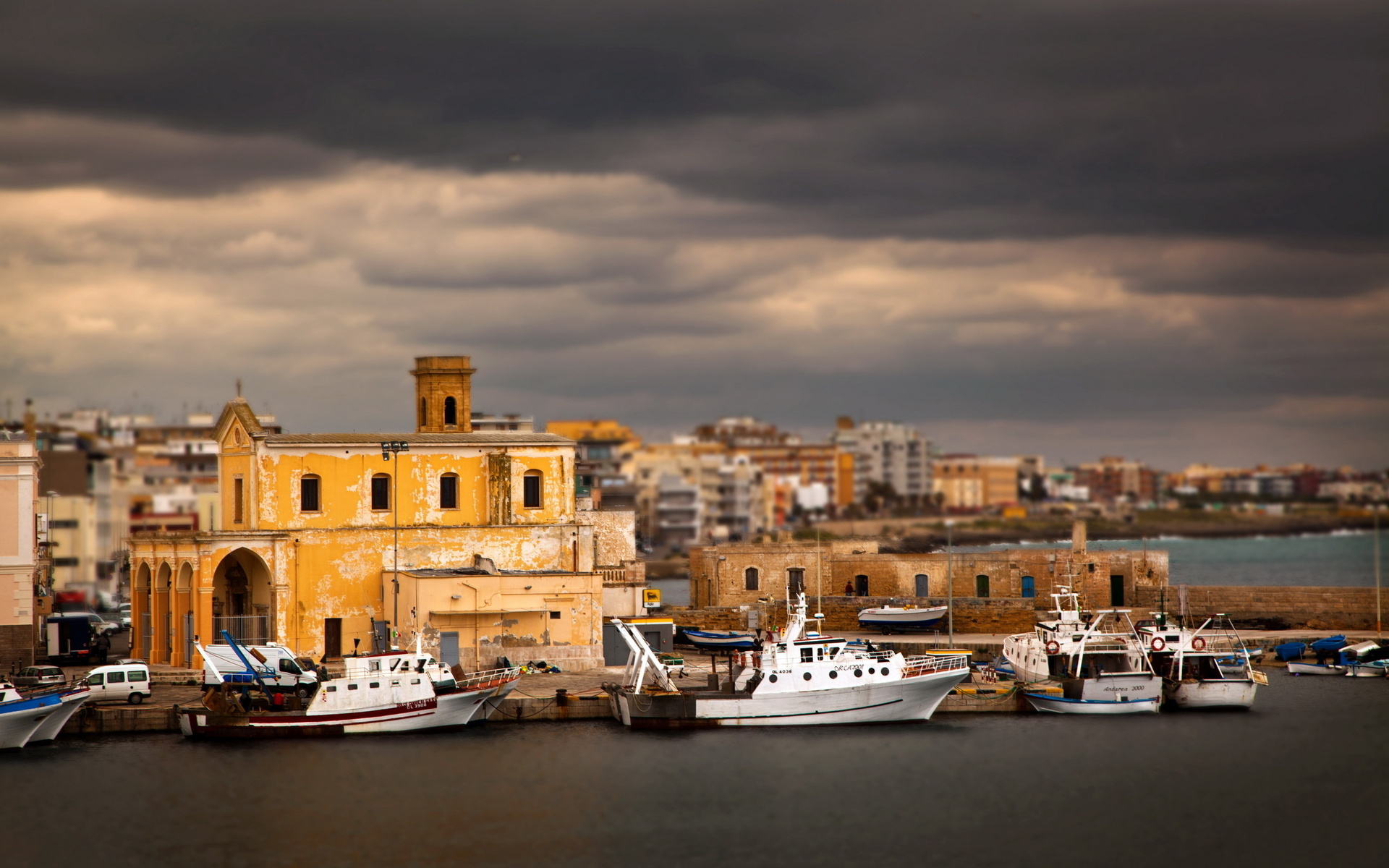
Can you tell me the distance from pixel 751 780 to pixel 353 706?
10.4 m

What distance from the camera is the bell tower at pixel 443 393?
55719mm

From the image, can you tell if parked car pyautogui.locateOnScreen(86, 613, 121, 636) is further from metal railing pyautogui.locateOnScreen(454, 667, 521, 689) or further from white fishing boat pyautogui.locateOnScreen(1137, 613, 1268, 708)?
white fishing boat pyautogui.locateOnScreen(1137, 613, 1268, 708)

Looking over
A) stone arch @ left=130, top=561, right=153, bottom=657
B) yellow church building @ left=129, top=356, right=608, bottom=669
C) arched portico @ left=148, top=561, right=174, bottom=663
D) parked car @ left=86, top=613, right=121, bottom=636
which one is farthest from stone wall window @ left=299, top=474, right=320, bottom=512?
parked car @ left=86, top=613, right=121, bottom=636

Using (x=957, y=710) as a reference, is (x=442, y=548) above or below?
above

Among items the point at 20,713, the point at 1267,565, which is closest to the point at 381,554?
the point at 20,713

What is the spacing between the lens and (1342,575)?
119250 mm

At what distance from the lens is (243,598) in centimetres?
5100

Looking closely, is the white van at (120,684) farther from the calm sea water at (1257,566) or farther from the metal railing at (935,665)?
the calm sea water at (1257,566)

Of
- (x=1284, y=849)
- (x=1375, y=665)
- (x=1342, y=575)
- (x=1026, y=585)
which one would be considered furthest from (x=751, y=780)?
(x=1342, y=575)

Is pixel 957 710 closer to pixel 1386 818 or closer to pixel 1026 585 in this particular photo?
pixel 1386 818

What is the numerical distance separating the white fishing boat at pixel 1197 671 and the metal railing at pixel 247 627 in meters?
24.1

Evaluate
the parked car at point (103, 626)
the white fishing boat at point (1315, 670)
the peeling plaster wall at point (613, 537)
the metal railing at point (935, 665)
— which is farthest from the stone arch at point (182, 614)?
the white fishing boat at point (1315, 670)

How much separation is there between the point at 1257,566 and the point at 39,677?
112259 mm

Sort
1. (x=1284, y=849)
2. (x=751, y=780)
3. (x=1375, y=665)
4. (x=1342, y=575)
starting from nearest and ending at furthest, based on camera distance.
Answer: (x=1284, y=849)
(x=751, y=780)
(x=1375, y=665)
(x=1342, y=575)
